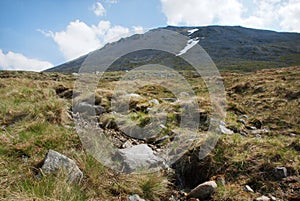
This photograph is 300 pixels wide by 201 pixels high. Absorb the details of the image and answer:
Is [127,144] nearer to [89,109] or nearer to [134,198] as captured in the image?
[134,198]

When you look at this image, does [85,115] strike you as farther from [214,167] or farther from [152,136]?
[214,167]

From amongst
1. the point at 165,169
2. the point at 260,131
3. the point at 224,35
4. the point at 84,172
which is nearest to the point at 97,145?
the point at 84,172

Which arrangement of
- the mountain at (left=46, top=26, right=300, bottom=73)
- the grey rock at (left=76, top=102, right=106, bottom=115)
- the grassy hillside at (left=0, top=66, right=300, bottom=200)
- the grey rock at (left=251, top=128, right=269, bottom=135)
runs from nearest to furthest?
the grassy hillside at (left=0, top=66, right=300, bottom=200) < the grey rock at (left=251, top=128, right=269, bottom=135) < the grey rock at (left=76, top=102, right=106, bottom=115) < the mountain at (left=46, top=26, right=300, bottom=73)

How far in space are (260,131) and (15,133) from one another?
5413 mm

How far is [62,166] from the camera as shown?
9.82 ft

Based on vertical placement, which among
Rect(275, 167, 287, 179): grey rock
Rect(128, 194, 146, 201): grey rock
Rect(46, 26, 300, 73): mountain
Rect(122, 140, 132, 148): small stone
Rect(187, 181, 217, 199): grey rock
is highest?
Rect(46, 26, 300, 73): mountain

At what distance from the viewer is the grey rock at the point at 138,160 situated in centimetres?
364

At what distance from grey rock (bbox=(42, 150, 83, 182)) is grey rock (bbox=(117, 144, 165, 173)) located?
2.51ft

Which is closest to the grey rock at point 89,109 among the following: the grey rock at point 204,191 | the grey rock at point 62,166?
the grey rock at point 62,166

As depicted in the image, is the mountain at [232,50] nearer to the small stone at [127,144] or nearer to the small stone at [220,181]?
the small stone at [127,144]

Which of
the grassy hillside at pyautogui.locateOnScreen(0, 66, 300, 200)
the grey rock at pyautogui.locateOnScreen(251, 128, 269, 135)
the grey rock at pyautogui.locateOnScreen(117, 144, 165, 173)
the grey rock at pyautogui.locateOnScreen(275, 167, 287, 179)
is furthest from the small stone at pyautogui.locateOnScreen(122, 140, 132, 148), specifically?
the grey rock at pyautogui.locateOnScreen(251, 128, 269, 135)

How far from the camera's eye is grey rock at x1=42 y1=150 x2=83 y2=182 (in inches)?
116

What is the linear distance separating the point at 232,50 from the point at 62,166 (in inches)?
3257

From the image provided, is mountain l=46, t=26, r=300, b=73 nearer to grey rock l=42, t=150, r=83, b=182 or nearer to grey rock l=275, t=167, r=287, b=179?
grey rock l=275, t=167, r=287, b=179
